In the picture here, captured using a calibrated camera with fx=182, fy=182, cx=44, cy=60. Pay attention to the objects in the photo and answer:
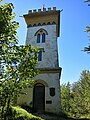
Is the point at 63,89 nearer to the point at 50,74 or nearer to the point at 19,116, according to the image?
the point at 50,74

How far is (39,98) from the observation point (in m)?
21.0

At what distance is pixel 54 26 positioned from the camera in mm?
25250

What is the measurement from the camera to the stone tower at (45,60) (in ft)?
67.5

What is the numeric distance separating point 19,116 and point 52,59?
41.1ft

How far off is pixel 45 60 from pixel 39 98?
484cm

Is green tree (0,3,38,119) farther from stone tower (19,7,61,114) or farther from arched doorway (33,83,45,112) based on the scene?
arched doorway (33,83,45,112)

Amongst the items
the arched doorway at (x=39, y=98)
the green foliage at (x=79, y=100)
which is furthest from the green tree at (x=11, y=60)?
the green foliage at (x=79, y=100)

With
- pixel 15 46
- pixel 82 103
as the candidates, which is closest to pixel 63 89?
pixel 82 103

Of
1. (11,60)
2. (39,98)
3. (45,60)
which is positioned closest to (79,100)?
(45,60)

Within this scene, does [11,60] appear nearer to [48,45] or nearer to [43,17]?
[48,45]

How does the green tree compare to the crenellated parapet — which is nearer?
the green tree

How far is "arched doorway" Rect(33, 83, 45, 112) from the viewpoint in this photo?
67.6 feet

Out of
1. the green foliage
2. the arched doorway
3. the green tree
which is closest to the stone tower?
the arched doorway

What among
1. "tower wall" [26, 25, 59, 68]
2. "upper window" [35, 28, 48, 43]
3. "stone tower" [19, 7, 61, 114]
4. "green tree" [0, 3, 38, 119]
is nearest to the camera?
"green tree" [0, 3, 38, 119]
